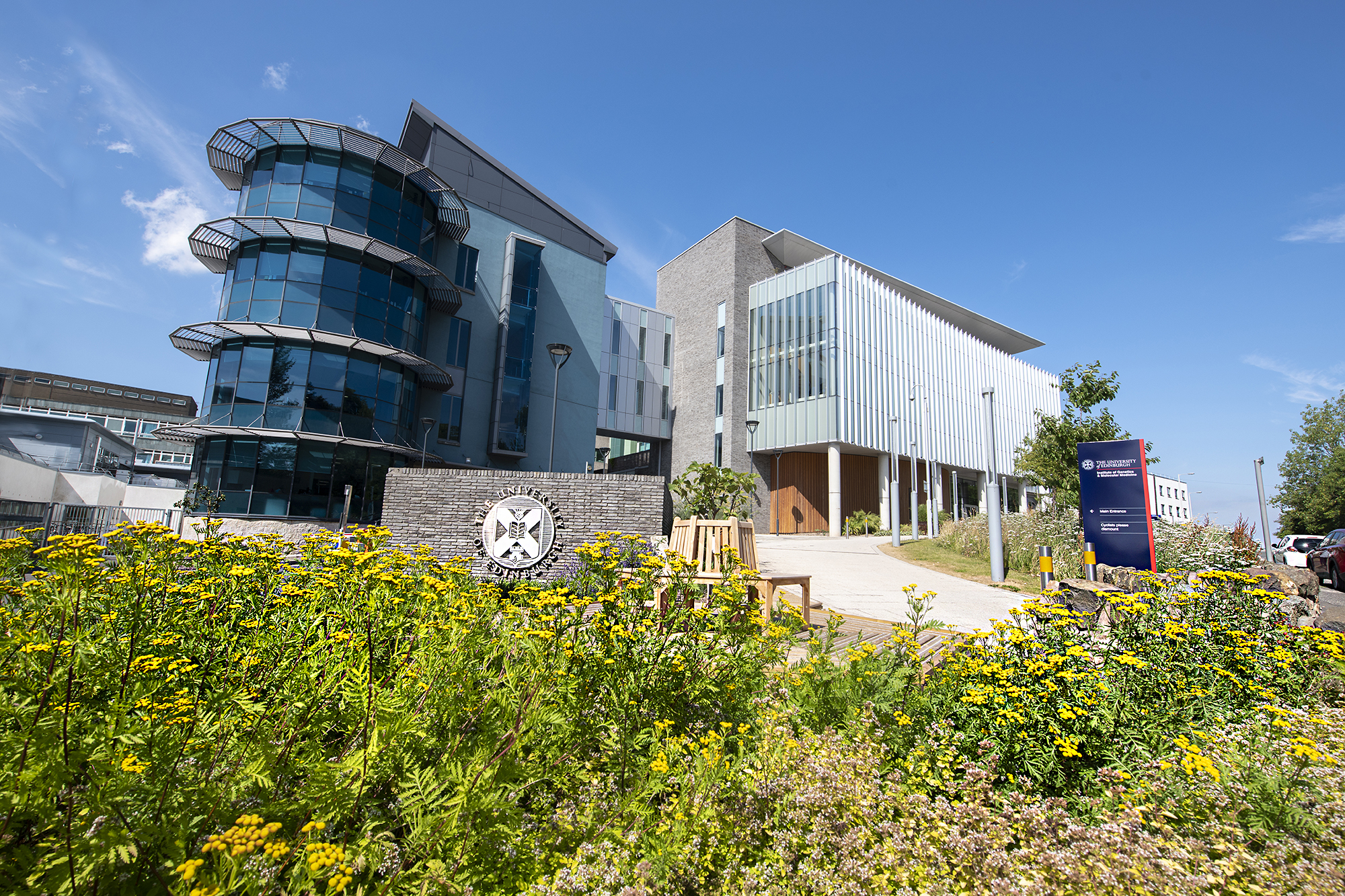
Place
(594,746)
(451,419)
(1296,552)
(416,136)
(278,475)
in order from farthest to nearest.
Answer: (416,136)
(451,419)
(1296,552)
(278,475)
(594,746)

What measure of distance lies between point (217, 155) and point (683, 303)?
82.9ft

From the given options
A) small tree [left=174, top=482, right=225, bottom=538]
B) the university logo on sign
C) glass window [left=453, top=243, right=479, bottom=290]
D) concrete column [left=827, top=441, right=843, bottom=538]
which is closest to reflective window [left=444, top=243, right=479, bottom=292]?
glass window [left=453, top=243, right=479, bottom=290]

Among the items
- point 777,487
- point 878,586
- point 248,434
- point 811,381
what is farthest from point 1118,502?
point 248,434

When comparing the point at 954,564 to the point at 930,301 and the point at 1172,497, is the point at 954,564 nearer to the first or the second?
the point at 930,301

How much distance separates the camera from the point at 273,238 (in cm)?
1917

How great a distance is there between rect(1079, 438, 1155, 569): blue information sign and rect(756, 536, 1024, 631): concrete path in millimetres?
2139

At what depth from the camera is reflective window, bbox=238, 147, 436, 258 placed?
1947 cm

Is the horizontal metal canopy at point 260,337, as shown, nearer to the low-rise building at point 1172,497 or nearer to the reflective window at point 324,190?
the reflective window at point 324,190

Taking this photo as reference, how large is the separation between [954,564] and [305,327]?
21.9 meters

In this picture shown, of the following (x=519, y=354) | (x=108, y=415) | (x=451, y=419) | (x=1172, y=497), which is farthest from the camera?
(x=1172, y=497)

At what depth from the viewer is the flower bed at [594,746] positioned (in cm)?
167

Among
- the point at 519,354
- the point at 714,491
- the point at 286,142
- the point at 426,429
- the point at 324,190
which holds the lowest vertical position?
the point at 714,491

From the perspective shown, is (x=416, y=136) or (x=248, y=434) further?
(x=416, y=136)

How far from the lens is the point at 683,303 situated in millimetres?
38812
